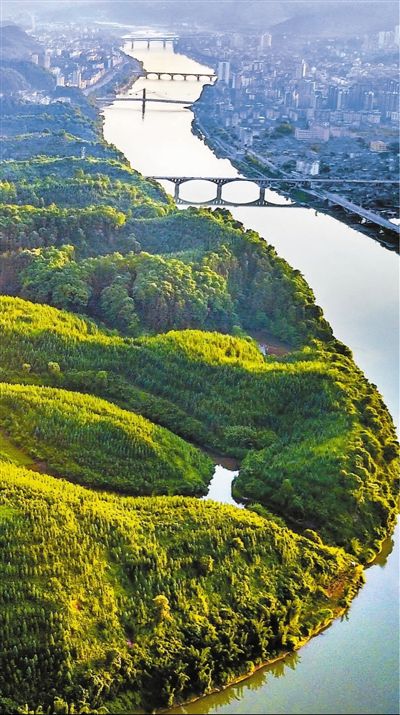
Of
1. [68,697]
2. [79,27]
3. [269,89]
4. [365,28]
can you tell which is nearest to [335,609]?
[68,697]

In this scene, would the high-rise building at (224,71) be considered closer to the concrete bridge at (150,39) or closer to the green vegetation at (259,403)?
the concrete bridge at (150,39)

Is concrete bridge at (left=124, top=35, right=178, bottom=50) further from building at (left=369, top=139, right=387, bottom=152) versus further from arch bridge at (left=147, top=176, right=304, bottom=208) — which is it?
arch bridge at (left=147, top=176, right=304, bottom=208)

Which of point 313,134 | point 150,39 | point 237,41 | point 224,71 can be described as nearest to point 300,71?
point 224,71

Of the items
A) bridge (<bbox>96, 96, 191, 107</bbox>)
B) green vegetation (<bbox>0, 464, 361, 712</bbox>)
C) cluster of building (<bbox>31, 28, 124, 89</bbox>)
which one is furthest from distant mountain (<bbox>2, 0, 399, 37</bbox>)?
green vegetation (<bbox>0, 464, 361, 712</bbox>)

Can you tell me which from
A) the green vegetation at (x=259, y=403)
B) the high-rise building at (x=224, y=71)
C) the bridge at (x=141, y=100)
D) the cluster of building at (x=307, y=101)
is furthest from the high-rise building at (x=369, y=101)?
the green vegetation at (x=259, y=403)

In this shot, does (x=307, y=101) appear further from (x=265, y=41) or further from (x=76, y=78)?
(x=265, y=41)

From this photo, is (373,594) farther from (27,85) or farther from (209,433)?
(27,85)
